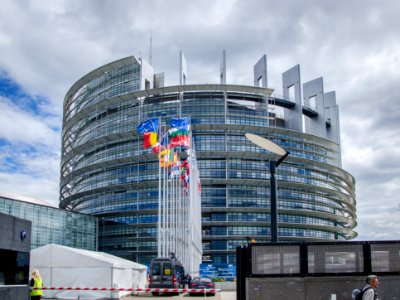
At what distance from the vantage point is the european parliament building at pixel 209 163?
9681 centimetres

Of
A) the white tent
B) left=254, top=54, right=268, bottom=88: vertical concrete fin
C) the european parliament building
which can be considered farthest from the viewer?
left=254, top=54, right=268, bottom=88: vertical concrete fin

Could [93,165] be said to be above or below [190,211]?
above

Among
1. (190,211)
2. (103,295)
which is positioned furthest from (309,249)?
(190,211)

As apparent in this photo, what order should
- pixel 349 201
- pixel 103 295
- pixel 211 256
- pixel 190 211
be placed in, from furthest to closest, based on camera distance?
pixel 349 201 < pixel 211 256 < pixel 190 211 < pixel 103 295

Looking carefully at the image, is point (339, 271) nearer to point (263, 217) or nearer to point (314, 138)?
point (263, 217)

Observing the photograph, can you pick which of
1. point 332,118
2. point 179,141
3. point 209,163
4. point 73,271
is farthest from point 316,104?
point 73,271

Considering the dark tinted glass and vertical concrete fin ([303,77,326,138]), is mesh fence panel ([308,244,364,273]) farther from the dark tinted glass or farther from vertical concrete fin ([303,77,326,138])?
vertical concrete fin ([303,77,326,138])

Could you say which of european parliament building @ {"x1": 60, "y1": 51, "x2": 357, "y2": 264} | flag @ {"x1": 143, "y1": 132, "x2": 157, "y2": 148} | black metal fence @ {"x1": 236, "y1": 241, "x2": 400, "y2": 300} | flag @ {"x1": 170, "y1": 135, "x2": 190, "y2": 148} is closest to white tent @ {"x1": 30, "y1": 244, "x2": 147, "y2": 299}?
flag @ {"x1": 143, "y1": 132, "x2": 157, "y2": 148}

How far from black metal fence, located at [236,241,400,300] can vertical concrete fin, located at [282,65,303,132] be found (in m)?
91.0

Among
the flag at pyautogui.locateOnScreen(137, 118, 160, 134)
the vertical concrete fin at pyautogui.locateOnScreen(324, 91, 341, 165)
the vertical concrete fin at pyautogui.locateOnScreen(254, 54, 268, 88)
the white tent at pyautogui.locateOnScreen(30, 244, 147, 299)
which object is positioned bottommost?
the white tent at pyautogui.locateOnScreen(30, 244, 147, 299)

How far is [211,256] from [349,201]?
37.1 meters

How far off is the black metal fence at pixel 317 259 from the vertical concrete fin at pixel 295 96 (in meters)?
91.0

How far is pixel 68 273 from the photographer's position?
33812 mm

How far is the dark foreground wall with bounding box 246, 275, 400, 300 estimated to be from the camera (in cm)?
1422
